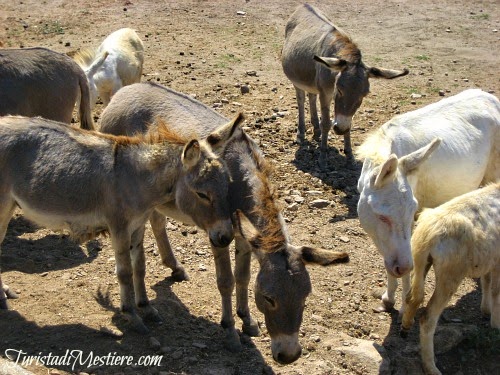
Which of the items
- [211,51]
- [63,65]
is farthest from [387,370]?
[211,51]

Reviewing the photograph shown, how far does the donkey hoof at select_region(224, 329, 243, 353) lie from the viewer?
→ 237 inches

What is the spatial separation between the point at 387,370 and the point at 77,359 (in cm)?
269

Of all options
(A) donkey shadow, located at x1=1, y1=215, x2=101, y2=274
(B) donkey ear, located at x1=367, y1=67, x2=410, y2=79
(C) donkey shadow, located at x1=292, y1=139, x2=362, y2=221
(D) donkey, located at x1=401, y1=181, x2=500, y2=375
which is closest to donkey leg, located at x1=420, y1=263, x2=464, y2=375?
(D) donkey, located at x1=401, y1=181, x2=500, y2=375

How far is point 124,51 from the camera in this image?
11578mm

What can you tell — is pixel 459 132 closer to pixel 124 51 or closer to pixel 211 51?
pixel 124 51

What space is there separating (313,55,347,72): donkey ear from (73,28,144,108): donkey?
341 cm

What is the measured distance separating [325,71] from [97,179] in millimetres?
5427

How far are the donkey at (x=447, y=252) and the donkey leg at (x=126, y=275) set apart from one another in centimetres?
242

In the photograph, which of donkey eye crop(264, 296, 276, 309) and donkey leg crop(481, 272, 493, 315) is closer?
donkey eye crop(264, 296, 276, 309)

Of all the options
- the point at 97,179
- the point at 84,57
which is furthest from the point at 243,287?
the point at 84,57

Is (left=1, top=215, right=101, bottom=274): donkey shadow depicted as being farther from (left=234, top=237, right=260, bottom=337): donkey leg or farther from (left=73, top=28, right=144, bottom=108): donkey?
(left=73, top=28, right=144, bottom=108): donkey

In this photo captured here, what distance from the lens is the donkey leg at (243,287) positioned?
615 centimetres

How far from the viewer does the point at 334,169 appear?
10.1 m

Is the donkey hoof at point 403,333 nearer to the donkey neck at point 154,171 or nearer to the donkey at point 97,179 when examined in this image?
the donkey at point 97,179
